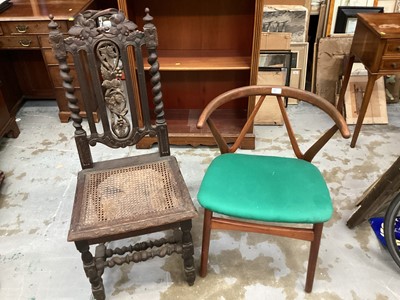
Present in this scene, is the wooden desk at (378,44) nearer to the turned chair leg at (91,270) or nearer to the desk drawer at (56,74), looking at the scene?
the turned chair leg at (91,270)

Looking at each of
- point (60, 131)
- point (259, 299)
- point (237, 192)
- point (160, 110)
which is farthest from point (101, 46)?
point (60, 131)

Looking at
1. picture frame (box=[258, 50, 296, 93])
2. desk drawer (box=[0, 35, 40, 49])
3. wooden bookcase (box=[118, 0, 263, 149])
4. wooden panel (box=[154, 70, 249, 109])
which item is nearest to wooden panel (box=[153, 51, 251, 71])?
wooden bookcase (box=[118, 0, 263, 149])

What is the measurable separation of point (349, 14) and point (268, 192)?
6.48ft

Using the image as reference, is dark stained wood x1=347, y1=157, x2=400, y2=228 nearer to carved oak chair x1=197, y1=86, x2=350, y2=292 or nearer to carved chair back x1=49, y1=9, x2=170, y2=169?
carved oak chair x1=197, y1=86, x2=350, y2=292

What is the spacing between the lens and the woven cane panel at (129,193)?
138cm

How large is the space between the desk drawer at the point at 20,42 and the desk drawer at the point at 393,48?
7.32 feet

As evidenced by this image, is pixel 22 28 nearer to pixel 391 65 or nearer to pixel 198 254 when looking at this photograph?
pixel 198 254

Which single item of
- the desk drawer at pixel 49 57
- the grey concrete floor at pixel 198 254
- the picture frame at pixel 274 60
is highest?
the desk drawer at pixel 49 57

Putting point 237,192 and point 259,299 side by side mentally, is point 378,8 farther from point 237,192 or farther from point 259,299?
point 259,299

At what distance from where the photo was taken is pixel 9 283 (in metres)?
1.63

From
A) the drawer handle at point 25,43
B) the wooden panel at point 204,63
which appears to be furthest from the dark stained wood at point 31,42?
the wooden panel at point 204,63

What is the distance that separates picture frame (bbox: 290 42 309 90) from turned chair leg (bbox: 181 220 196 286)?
188 cm

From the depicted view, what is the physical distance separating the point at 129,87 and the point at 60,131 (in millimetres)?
1397

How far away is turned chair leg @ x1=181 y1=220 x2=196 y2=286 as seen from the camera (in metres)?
1.41
